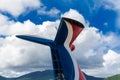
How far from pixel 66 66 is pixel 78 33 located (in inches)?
162

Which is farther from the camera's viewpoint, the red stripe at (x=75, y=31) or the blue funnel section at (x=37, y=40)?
the blue funnel section at (x=37, y=40)

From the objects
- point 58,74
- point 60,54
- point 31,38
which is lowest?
point 58,74

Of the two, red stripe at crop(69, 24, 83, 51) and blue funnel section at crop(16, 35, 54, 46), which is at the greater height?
red stripe at crop(69, 24, 83, 51)

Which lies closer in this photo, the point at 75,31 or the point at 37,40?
the point at 37,40

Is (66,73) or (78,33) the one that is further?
(78,33)

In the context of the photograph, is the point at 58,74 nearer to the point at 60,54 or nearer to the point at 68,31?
the point at 60,54

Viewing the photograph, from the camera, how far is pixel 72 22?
29281 millimetres

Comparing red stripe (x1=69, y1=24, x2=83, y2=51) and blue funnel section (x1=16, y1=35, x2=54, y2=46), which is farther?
blue funnel section (x1=16, y1=35, x2=54, y2=46)

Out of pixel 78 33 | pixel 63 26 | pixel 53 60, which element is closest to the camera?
pixel 63 26

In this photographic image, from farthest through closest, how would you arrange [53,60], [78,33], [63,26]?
[78,33], [53,60], [63,26]

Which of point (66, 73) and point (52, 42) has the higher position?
point (52, 42)

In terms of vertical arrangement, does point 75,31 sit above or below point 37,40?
above

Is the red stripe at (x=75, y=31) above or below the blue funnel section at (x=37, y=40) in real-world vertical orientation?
above

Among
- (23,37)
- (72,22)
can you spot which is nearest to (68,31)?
(72,22)
